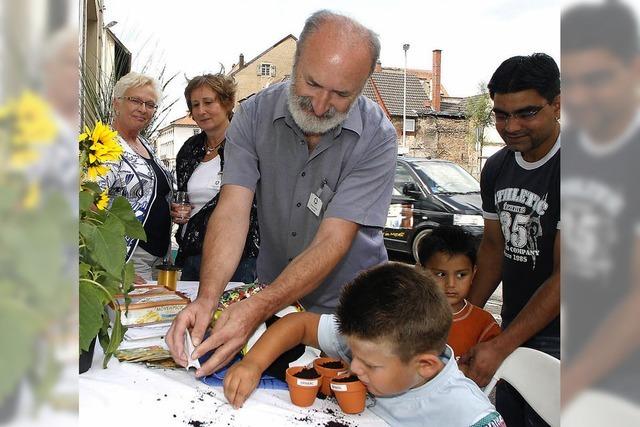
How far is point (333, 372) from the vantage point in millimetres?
1343

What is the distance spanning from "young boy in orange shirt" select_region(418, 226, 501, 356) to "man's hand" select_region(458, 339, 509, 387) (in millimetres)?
288

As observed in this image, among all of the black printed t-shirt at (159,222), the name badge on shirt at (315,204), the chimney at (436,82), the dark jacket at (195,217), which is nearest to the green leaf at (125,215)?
the name badge on shirt at (315,204)

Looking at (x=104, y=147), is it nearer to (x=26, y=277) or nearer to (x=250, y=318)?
(x=250, y=318)

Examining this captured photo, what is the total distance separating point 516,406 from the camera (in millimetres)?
1784

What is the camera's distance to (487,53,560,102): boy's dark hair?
76.3 inches

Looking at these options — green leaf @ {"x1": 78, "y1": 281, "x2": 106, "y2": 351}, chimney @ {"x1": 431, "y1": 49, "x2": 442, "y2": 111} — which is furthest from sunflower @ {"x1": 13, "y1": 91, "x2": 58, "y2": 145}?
chimney @ {"x1": 431, "y1": 49, "x2": 442, "y2": 111}

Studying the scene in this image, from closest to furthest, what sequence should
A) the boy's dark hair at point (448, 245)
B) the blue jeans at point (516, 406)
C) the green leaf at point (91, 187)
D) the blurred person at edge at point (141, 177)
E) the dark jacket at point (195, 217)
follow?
the green leaf at point (91, 187) < the blue jeans at point (516, 406) < the boy's dark hair at point (448, 245) < the blurred person at edge at point (141, 177) < the dark jacket at point (195, 217)

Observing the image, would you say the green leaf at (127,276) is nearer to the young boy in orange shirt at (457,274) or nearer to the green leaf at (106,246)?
the green leaf at (106,246)

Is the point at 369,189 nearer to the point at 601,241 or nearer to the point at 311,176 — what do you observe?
the point at 311,176

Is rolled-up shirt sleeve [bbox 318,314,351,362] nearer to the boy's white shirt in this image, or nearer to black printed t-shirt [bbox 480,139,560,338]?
the boy's white shirt

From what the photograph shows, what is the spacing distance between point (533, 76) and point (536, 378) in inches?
37.8

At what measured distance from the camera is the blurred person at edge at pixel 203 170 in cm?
310

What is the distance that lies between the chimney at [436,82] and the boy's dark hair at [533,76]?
30.4 meters

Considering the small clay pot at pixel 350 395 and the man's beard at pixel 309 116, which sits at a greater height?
the man's beard at pixel 309 116
